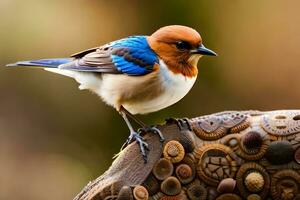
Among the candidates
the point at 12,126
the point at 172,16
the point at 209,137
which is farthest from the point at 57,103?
the point at 209,137

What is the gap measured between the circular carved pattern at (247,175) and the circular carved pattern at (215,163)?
0.08 feet

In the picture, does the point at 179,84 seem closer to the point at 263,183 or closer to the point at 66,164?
the point at 263,183

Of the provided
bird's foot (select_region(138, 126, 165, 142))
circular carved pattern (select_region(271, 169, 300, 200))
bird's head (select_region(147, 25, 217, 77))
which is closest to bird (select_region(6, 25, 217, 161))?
bird's head (select_region(147, 25, 217, 77))

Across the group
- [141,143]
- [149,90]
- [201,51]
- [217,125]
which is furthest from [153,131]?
[201,51]

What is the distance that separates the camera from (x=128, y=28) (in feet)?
18.6

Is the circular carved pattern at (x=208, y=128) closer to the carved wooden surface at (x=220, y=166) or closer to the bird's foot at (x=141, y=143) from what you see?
the carved wooden surface at (x=220, y=166)

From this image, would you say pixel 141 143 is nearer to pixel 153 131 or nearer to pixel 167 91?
pixel 153 131

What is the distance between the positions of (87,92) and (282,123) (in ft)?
10.1

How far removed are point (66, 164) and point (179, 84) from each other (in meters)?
2.55

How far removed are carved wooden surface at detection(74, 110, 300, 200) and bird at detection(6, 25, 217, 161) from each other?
429 mm

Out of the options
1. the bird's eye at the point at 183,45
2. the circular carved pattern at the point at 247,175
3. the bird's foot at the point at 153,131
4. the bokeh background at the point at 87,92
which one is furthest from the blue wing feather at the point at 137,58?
the bokeh background at the point at 87,92

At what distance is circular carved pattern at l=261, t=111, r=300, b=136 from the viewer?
2.59 meters

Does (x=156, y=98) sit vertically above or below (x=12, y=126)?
above

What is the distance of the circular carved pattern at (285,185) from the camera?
8.38 ft
